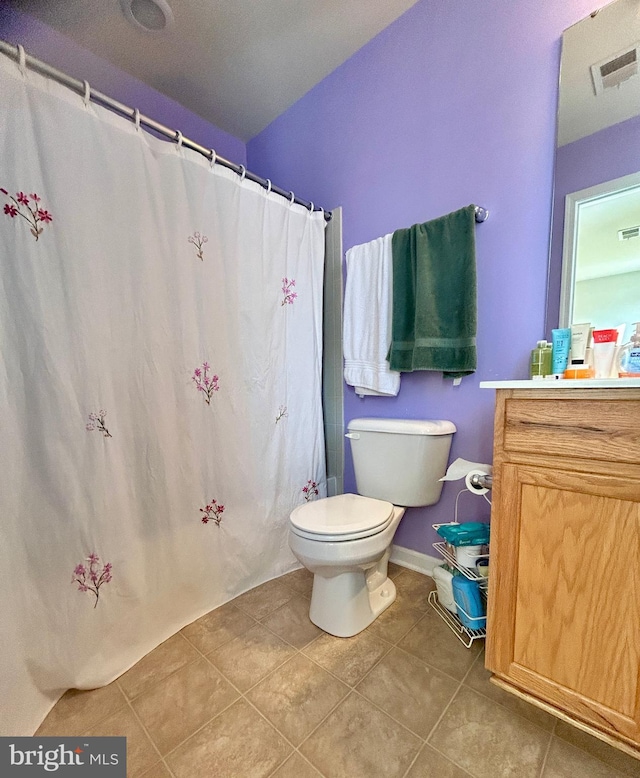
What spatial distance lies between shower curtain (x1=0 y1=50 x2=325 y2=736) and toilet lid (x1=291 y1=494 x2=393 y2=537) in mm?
347

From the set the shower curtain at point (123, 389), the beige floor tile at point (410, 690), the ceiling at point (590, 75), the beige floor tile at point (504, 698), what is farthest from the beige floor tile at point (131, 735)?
the ceiling at point (590, 75)

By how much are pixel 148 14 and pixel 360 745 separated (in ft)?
8.52

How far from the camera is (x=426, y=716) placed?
0.84m

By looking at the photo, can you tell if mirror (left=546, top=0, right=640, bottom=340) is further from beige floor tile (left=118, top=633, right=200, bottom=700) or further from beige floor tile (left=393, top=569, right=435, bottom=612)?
beige floor tile (left=118, top=633, right=200, bottom=700)

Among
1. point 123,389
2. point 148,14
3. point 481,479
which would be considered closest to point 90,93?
point 148,14

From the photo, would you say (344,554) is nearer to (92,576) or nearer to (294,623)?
(294,623)

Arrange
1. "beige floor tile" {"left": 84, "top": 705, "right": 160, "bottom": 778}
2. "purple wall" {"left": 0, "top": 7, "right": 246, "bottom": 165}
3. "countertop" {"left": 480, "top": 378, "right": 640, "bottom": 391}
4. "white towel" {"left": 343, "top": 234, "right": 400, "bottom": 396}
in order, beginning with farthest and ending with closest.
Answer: "white towel" {"left": 343, "top": 234, "right": 400, "bottom": 396} < "purple wall" {"left": 0, "top": 7, "right": 246, "bottom": 165} < "beige floor tile" {"left": 84, "top": 705, "right": 160, "bottom": 778} < "countertop" {"left": 480, "top": 378, "right": 640, "bottom": 391}

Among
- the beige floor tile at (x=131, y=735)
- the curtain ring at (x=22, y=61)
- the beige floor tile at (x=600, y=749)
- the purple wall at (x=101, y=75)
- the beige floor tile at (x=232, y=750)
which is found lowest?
the beige floor tile at (x=131, y=735)

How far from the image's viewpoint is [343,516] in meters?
1.15

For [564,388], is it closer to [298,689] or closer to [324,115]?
[298,689]

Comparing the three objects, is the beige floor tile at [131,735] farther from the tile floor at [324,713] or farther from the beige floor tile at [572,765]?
the beige floor tile at [572,765]

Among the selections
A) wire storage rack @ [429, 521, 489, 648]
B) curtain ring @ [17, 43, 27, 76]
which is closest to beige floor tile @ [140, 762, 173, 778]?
wire storage rack @ [429, 521, 489, 648]

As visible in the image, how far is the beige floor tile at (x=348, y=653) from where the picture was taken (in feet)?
3.22

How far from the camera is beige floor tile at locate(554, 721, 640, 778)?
2.36 feet
